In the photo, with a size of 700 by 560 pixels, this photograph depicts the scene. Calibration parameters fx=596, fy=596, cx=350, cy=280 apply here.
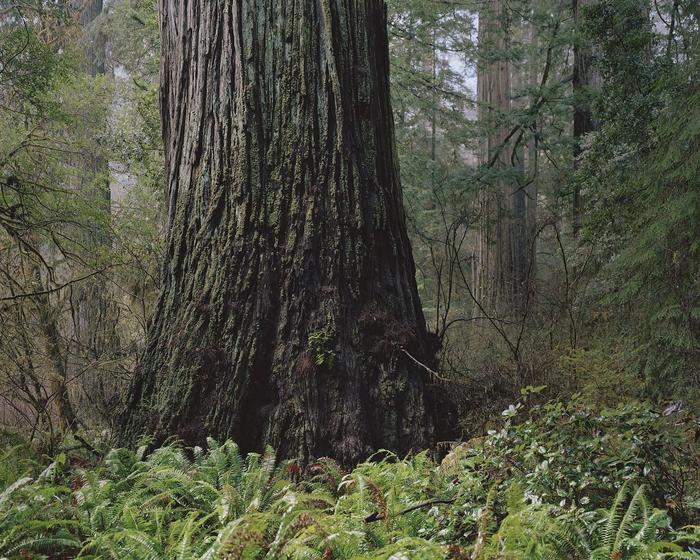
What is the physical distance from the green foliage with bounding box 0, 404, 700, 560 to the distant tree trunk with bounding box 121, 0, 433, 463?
402 millimetres

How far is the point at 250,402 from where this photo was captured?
3643 mm

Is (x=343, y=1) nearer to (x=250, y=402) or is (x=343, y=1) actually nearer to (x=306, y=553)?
(x=250, y=402)

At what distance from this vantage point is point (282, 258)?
147 inches

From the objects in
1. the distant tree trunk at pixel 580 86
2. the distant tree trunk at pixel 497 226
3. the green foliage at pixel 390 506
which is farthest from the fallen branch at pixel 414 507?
the distant tree trunk at pixel 497 226

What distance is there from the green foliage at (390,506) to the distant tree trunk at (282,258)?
1.32ft

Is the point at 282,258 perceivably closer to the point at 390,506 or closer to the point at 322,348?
the point at 322,348

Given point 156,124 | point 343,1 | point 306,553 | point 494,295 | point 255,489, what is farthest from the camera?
point 494,295

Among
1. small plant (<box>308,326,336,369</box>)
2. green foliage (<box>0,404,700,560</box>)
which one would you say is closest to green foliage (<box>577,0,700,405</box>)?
green foliage (<box>0,404,700,560</box>)

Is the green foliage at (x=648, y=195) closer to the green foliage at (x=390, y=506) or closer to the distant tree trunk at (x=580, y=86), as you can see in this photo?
the distant tree trunk at (x=580, y=86)

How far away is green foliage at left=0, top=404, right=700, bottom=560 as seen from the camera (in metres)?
2.16

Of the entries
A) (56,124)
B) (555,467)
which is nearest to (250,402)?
(555,467)

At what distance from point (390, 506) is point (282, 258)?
171 cm

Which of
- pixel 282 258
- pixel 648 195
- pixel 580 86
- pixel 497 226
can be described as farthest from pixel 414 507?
pixel 497 226

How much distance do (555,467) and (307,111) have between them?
2.55m
